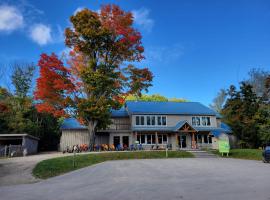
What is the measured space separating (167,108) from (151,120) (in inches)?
150

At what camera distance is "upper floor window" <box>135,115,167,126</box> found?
34625mm

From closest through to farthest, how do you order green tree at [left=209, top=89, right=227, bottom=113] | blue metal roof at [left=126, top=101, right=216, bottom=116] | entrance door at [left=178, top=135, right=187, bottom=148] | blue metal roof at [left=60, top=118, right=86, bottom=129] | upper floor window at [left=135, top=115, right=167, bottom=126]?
blue metal roof at [left=60, top=118, right=86, bottom=129] < upper floor window at [left=135, top=115, right=167, bottom=126] < entrance door at [left=178, top=135, right=187, bottom=148] < blue metal roof at [left=126, top=101, right=216, bottom=116] < green tree at [left=209, top=89, right=227, bottom=113]

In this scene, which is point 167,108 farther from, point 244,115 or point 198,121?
point 244,115

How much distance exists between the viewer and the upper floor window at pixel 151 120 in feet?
114

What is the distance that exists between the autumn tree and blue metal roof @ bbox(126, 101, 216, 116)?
646 centimetres

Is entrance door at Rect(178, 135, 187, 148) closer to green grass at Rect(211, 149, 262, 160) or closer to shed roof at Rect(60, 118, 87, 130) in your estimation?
green grass at Rect(211, 149, 262, 160)

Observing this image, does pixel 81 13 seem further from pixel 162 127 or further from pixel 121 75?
pixel 162 127

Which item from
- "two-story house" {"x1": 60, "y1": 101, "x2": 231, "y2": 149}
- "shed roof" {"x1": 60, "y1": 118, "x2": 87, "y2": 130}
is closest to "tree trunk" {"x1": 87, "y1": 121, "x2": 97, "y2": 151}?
"two-story house" {"x1": 60, "y1": 101, "x2": 231, "y2": 149}

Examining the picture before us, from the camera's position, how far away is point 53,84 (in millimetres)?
27641

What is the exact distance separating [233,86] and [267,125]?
803cm

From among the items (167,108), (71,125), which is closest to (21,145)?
(71,125)

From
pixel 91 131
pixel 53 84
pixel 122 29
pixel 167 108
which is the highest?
pixel 122 29

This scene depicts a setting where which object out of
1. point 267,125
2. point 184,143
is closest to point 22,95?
point 184,143

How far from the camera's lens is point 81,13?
26.9 m
